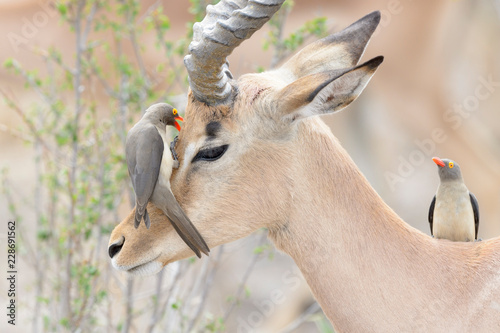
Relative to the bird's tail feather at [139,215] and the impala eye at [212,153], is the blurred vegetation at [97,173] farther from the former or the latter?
the impala eye at [212,153]

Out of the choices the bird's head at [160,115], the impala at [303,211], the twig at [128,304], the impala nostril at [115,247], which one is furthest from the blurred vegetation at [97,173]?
the impala at [303,211]

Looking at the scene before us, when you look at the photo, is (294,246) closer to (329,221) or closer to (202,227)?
(329,221)

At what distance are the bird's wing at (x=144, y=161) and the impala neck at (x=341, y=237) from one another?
51 centimetres

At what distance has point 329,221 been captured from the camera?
92.7 inches

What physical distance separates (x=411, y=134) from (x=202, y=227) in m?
5.66

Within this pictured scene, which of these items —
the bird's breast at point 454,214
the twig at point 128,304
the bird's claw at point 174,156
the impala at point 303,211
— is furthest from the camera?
the twig at point 128,304

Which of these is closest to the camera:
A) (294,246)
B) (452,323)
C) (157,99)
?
(452,323)

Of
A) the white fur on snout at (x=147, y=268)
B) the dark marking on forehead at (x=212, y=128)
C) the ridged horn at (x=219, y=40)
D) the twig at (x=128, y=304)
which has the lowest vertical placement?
the twig at (x=128, y=304)

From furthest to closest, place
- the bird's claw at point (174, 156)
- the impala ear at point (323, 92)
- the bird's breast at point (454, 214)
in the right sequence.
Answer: the bird's breast at point (454, 214) < the bird's claw at point (174, 156) < the impala ear at point (323, 92)

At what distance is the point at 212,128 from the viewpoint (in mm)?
2412

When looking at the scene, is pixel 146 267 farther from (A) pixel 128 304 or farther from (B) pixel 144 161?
(A) pixel 128 304

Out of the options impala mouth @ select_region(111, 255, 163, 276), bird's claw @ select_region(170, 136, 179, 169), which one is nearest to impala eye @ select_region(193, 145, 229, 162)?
bird's claw @ select_region(170, 136, 179, 169)

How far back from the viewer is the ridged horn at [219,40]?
217 cm

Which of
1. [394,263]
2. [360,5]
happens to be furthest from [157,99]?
[360,5]
